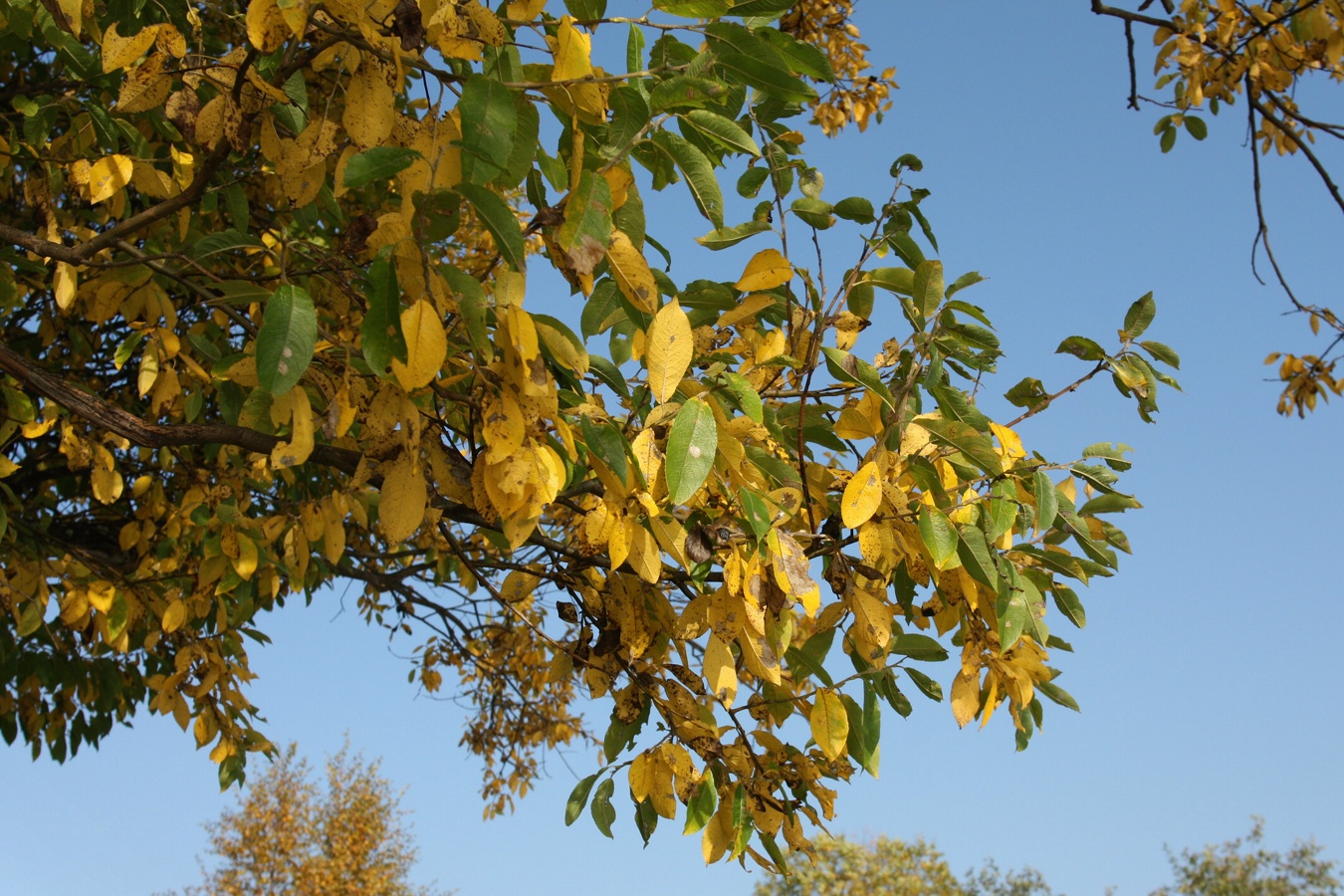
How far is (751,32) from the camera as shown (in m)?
1.55

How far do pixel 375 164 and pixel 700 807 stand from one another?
1.27 meters

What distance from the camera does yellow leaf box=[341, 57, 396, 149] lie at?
159 centimetres

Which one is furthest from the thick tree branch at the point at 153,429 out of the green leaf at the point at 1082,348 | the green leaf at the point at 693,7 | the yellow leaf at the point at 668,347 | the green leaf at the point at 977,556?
the green leaf at the point at 1082,348

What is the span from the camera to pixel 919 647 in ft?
6.54

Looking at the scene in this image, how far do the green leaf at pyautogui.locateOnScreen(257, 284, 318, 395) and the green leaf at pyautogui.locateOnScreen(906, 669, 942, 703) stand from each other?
121 centimetres

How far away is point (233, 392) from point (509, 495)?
56.6 inches

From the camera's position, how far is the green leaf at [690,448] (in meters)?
1.56

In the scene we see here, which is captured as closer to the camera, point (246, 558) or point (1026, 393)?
point (1026, 393)

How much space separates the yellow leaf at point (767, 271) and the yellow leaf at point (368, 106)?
692mm

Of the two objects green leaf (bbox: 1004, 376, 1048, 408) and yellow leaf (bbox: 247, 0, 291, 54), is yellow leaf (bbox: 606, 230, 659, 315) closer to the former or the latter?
yellow leaf (bbox: 247, 0, 291, 54)

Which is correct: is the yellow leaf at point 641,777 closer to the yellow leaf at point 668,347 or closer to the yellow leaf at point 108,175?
the yellow leaf at point 668,347

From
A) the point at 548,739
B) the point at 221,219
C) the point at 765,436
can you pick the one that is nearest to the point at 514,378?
the point at 765,436

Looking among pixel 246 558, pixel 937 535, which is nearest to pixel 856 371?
pixel 937 535

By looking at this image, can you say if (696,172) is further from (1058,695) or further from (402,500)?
(1058,695)
